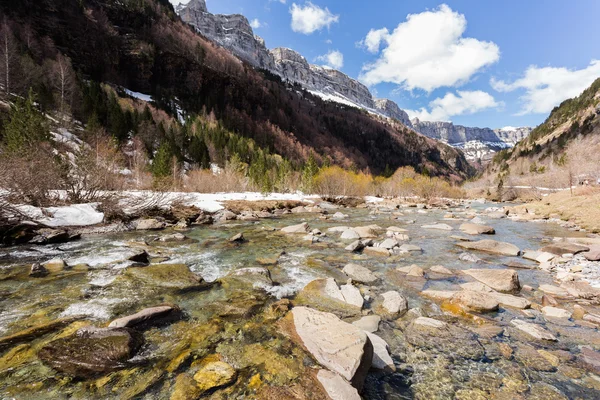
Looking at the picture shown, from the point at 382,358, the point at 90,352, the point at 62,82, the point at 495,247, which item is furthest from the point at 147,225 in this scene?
the point at 62,82

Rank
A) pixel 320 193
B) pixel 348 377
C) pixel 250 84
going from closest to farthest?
pixel 348 377 → pixel 320 193 → pixel 250 84

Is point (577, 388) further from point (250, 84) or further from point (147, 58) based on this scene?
point (250, 84)

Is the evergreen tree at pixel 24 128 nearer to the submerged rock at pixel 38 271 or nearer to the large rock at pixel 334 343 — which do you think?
the submerged rock at pixel 38 271

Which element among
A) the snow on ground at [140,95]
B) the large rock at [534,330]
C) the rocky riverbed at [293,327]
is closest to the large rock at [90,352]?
the rocky riverbed at [293,327]

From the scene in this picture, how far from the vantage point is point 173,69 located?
105000mm

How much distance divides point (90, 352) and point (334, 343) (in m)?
3.81

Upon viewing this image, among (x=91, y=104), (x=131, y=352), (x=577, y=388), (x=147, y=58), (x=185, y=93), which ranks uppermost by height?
(x=147, y=58)

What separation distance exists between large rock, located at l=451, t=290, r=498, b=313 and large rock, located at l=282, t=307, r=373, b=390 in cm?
373

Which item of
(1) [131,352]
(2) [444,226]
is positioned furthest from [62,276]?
(2) [444,226]

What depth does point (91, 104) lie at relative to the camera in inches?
2186

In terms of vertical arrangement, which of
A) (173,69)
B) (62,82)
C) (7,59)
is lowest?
(62,82)

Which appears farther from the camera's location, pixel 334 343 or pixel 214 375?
pixel 334 343

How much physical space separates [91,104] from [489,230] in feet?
237

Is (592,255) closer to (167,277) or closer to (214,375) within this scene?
(214,375)
